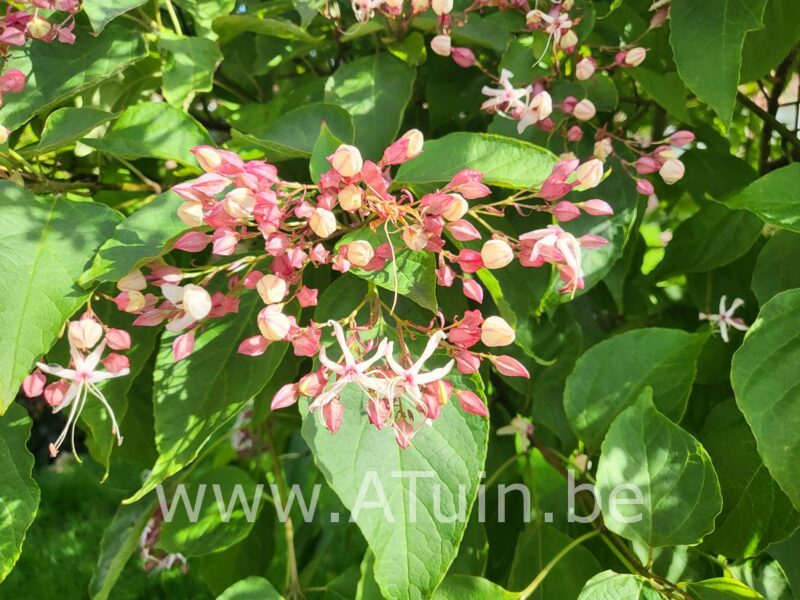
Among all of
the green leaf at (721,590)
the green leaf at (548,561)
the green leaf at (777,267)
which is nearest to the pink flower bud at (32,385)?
the green leaf at (548,561)

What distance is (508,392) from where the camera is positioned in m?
0.98

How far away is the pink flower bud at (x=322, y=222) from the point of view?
1.82 feet

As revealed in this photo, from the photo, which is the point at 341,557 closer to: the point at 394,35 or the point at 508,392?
the point at 508,392

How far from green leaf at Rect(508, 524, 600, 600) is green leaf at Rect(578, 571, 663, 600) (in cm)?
8

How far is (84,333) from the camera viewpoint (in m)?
0.62

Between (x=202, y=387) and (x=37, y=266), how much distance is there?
16 centimetres

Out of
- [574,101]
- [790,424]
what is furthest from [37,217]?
[790,424]

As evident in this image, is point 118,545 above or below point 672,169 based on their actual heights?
below

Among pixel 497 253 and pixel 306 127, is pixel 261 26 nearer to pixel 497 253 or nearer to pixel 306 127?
pixel 306 127

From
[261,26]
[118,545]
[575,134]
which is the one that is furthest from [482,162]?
[118,545]

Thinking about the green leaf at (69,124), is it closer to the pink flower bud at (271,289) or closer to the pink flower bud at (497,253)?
the pink flower bud at (271,289)

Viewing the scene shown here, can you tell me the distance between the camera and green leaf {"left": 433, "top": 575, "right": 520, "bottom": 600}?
0.67 meters

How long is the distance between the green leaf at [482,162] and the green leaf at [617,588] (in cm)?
30

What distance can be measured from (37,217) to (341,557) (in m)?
1.32
